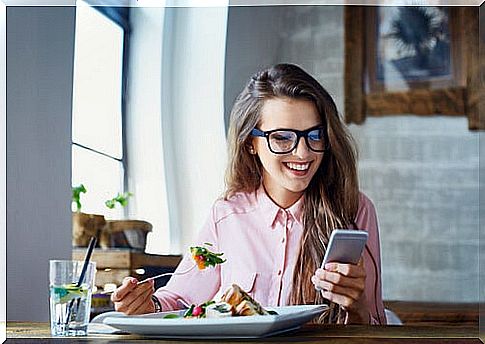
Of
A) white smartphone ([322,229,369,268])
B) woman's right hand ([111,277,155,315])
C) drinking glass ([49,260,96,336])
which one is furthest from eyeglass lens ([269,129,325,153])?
drinking glass ([49,260,96,336])

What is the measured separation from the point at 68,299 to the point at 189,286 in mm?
336

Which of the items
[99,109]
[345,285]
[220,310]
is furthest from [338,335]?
[99,109]

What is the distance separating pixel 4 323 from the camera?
119 inches

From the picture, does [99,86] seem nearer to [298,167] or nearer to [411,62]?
[298,167]

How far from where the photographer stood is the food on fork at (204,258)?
3000 millimetres

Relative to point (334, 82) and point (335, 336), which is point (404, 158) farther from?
point (335, 336)

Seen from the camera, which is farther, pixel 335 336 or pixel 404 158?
pixel 404 158

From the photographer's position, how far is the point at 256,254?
2.99 metres

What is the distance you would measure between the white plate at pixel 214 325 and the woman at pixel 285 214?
6.0 inches

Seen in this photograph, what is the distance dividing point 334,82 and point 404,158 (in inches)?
10.8

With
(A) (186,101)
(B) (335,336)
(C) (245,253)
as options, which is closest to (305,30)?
(A) (186,101)

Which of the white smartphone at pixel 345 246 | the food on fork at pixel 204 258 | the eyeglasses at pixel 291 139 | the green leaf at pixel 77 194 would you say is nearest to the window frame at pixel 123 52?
the green leaf at pixel 77 194

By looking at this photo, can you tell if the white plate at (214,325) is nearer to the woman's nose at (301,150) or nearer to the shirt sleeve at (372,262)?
the shirt sleeve at (372,262)

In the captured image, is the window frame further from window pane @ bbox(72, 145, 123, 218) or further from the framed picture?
the framed picture
